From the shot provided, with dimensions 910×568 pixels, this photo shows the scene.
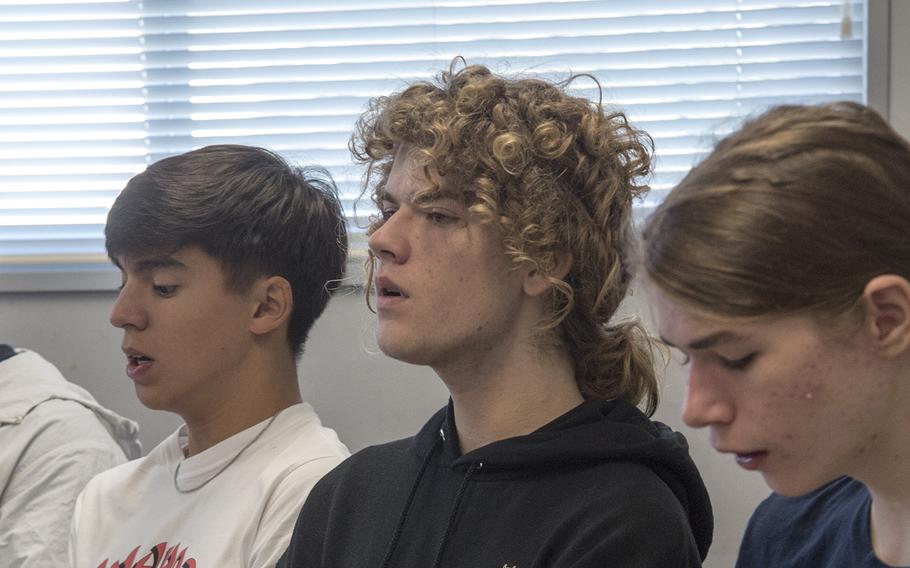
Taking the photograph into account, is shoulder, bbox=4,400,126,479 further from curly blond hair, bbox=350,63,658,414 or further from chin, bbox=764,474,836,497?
chin, bbox=764,474,836,497

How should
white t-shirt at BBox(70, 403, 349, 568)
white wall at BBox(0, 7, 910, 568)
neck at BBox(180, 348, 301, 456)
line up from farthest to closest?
white wall at BBox(0, 7, 910, 568), neck at BBox(180, 348, 301, 456), white t-shirt at BBox(70, 403, 349, 568)

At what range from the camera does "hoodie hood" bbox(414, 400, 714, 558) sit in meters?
1.31

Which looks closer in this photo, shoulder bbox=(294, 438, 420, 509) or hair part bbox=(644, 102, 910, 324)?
hair part bbox=(644, 102, 910, 324)

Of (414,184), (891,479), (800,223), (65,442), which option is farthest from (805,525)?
(65,442)

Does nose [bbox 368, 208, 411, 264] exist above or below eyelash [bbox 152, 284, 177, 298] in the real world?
above

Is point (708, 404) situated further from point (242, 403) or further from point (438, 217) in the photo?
point (242, 403)

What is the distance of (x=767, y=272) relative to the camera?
96cm

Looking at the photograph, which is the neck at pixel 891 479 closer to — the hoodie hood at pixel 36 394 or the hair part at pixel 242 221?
the hair part at pixel 242 221

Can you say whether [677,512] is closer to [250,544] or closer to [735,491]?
[250,544]

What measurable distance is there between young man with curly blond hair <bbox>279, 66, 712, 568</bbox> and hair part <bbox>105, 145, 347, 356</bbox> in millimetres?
444

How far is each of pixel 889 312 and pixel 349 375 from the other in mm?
1615

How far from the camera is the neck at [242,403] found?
180cm

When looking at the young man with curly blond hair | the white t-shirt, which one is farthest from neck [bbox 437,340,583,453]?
the white t-shirt

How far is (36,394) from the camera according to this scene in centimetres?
212
